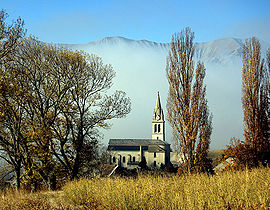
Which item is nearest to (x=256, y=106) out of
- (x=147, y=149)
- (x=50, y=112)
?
(x=50, y=112)

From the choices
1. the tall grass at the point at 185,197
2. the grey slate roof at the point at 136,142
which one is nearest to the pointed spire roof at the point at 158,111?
the grey slate roof at the point at 136,142

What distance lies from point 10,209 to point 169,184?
4.38 metres

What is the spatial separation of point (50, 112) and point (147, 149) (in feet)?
237

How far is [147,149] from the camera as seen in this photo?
287ft

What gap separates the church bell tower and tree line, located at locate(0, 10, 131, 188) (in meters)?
76.9

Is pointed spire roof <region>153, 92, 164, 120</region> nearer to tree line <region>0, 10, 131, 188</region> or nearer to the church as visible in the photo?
the church

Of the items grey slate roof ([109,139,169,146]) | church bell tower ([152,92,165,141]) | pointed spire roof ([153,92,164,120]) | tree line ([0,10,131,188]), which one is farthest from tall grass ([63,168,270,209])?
pointed spire roof ([153,92,164,120])

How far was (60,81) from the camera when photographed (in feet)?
54.5

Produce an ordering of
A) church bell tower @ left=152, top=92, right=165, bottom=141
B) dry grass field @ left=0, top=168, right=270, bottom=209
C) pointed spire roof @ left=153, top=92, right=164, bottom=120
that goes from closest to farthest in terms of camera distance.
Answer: dry grass field @ left=0, top=168, right=270, bottom=209, church bell tower @ left=152, top=92, right=165, bottom=141, pointed spire roof @ left=153, top=92, right=164, bottom=120

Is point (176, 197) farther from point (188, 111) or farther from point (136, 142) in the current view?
point (136, 142)

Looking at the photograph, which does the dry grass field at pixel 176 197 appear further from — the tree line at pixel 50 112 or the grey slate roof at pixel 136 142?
the grey slate roof at pixel 136 142

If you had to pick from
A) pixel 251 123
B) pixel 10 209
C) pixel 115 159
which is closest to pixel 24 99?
pixel 10 209

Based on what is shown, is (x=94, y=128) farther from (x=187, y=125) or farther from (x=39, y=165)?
(x=187, y=125)

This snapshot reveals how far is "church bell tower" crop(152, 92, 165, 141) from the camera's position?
9385cm
